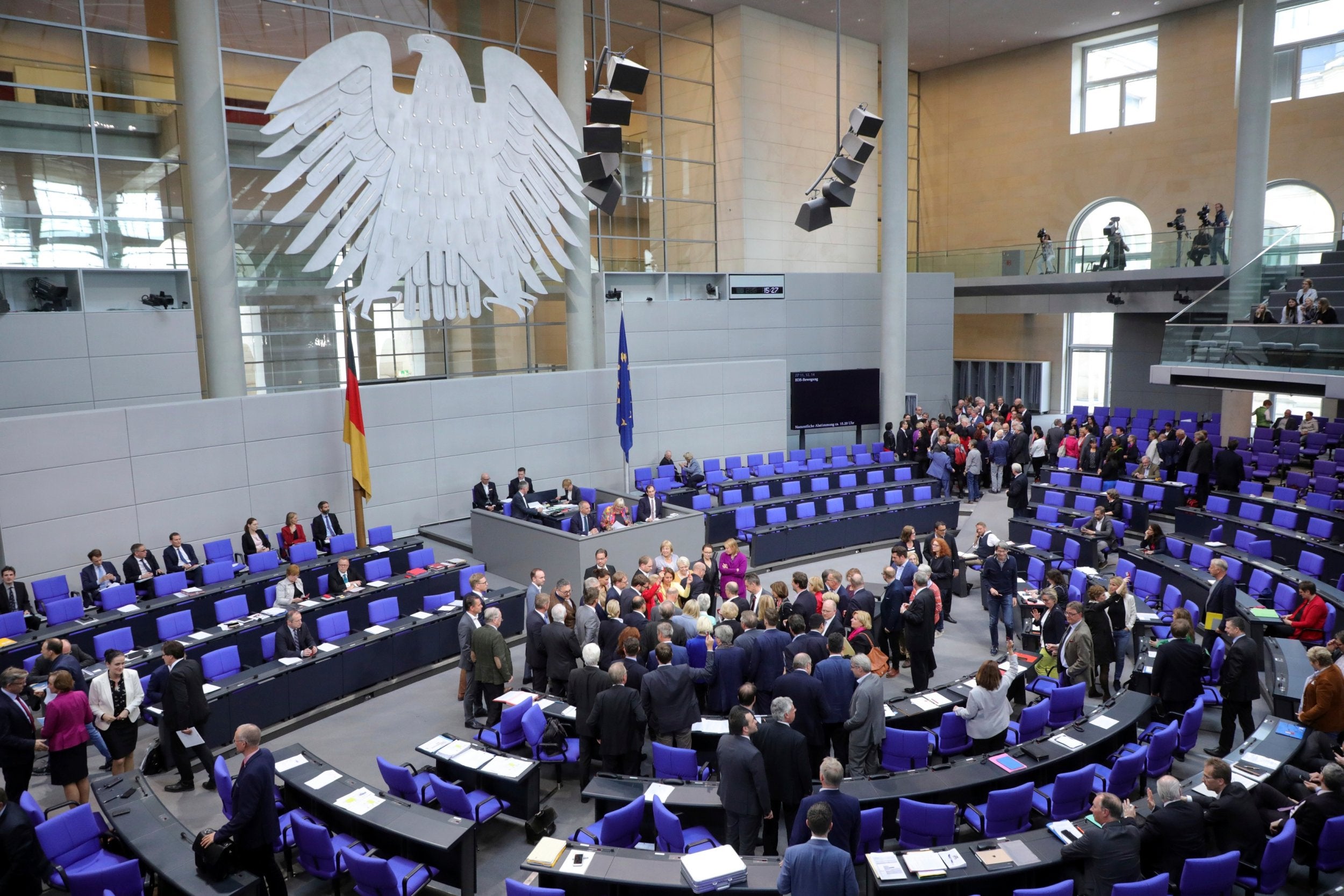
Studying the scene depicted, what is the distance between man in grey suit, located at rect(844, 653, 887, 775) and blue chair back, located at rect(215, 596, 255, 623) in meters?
7.39

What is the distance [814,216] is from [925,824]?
1164cm

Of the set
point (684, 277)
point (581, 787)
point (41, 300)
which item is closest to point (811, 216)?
point (684, 277)

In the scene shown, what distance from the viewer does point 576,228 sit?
59.3 feet

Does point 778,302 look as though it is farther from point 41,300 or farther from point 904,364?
point 41,300

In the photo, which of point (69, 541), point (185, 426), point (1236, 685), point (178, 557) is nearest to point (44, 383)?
point (185, 426)

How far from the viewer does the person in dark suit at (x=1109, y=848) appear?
16.7 ft

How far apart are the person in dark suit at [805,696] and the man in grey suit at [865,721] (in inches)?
9.2

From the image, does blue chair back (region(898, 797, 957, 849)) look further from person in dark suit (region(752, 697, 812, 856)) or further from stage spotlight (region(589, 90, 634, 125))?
stage spotlight (region(589, 90, 634, 125))

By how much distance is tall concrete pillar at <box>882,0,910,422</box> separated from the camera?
816 inches

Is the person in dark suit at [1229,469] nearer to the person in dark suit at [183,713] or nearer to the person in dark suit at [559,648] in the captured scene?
the person in dark suit at [559,648]

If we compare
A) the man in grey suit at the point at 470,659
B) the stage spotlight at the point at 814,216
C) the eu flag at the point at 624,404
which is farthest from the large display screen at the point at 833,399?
the man in grey suit at the point at 470,659

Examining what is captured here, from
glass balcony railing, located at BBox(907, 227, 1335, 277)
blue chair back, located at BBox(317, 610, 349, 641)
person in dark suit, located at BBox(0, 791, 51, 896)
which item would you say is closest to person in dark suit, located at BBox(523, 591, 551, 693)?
blue chair back, located at BBox(317, 610, 349, 641)

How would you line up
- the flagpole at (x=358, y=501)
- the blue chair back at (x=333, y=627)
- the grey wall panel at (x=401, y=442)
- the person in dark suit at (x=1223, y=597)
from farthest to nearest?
the grey wall panel at (x=401, y=442) < the flagpole at (x=358, y=501) < the blue chair back at (x=333, y=627) < the person in dark suit at (x=1223, y=597)

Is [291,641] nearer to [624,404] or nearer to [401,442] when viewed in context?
[401,442]
